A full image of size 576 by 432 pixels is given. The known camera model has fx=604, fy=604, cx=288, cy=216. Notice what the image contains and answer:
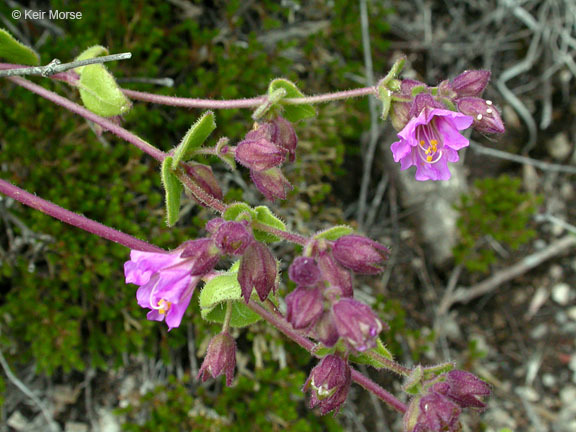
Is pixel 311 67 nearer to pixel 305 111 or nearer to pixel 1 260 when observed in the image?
pixel 305 111

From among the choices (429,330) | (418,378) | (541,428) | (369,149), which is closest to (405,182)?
(369,149)

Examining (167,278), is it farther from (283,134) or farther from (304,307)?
(283,134)

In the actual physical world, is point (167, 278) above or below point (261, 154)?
below

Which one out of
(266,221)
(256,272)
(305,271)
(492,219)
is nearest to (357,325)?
(305,271)

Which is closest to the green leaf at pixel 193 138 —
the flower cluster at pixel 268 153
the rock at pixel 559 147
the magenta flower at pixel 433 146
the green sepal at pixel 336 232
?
the flower cluster at pixel 268 153

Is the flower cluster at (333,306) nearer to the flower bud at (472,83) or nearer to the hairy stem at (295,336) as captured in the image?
the hairy stem at (295,336)

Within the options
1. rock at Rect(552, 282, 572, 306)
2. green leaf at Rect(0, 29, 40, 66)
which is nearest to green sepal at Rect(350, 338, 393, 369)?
green leaf at Rect(0, 29, 40, 66)
